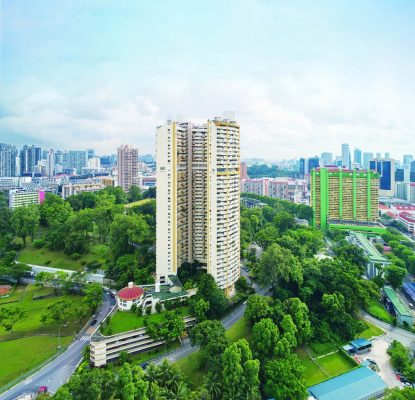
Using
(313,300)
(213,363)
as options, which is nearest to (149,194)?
(313,300)

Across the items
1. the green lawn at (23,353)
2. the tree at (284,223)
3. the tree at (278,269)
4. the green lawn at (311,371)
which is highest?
the tree at (284,223)

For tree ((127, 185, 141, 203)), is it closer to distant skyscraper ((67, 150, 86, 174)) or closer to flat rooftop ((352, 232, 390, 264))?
flat rooftop ((352, 232, 390, 264))

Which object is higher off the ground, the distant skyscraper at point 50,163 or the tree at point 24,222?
the distant skyscraper at point 50,163

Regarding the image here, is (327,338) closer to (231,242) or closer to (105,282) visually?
(231,242)

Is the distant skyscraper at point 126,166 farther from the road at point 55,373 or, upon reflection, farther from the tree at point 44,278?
the road at point 55,373

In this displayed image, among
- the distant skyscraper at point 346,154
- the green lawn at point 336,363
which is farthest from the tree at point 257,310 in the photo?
the distant skyscraper at point 346,154

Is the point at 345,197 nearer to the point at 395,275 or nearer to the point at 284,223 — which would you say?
the point at 284,223

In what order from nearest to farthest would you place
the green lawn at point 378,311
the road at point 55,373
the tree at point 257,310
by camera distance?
the road at point 55,373, the tree at point 257,310, the green lawn at point 378,311
